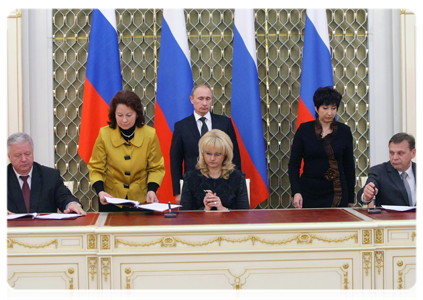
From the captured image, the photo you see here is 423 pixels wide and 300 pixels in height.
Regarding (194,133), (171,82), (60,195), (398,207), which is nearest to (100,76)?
(171,82)

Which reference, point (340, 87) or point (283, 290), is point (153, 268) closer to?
point (283, 290)

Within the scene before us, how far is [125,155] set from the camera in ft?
9.61

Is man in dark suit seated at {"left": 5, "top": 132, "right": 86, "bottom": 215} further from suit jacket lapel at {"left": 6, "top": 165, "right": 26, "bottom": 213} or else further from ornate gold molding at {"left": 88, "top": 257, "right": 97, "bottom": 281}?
ornate gold molding at {"left": 88, "top": 257, "right": 97, "bottom": 281}

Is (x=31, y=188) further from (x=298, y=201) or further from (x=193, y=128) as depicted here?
(x=298, y=201)

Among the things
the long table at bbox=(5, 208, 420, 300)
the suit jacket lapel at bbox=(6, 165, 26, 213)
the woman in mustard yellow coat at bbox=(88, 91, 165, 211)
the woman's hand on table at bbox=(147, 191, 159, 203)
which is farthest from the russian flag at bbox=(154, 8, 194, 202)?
the long table at bbox=(5, 208, 420, 300)

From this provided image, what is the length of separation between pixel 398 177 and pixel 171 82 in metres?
2.01

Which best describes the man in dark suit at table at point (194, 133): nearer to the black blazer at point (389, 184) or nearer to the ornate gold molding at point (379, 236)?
the black blazer at point (389, 184)

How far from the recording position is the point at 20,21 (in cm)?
391

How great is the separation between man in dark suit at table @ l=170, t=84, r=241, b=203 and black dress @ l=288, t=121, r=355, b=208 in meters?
0.48

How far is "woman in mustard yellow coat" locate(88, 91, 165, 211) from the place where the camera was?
2898 mm

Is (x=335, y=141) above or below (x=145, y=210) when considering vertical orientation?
above

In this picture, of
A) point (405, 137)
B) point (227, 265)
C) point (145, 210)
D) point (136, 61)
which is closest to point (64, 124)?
point (136, 61)

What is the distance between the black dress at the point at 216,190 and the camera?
2674mm

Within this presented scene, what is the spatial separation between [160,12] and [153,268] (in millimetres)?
2752
